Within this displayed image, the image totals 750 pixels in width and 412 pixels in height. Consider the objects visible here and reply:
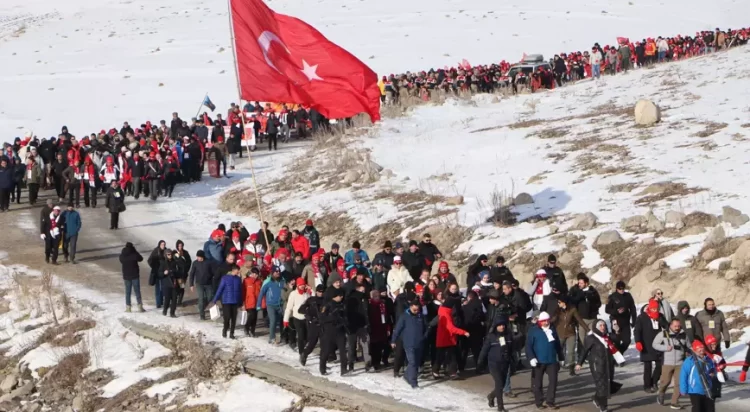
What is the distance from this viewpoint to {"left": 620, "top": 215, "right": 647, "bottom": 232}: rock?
72.2ft

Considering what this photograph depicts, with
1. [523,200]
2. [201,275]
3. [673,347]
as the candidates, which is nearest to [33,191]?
[201,275]

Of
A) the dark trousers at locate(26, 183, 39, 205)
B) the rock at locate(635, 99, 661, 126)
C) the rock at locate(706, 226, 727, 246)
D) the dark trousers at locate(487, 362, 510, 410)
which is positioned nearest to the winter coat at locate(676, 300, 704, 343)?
the dark trousers at locate(487, 362, 510, 410)

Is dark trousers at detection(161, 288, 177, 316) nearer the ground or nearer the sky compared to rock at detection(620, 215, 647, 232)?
nearer the ground

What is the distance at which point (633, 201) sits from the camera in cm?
2389

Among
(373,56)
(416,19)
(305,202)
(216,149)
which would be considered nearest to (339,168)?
(305,202)

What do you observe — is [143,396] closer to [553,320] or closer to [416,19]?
[553,320]

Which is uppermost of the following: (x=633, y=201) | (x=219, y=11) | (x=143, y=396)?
(x=219, y=11)

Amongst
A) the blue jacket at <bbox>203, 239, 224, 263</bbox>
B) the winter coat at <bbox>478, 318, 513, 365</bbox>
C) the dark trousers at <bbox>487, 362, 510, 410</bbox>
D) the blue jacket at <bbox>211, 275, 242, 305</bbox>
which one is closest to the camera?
the dark trousers at <bbox>487, 362, 510, 410</bbox>

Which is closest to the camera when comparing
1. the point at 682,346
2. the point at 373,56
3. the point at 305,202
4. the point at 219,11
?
the point at 682,346

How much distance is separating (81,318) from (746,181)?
1397 centimetres

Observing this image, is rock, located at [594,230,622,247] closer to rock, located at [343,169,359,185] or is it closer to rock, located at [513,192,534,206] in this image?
rock, located at [513,192,534,206]

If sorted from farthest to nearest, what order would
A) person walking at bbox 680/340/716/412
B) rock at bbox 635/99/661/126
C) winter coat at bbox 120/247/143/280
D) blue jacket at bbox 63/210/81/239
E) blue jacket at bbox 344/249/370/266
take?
1. rock at bbox 635/99/661/126
2. blue jacket at bbox 63/210/81/239
3. winter coat at bbox 120/247/143/280
4. blue jacket at bbox 344/249/370/266
5. person walking at bbox 680/340/716/412

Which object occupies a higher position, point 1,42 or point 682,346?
point 1,42

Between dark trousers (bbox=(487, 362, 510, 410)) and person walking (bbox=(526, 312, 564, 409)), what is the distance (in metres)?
0.39
